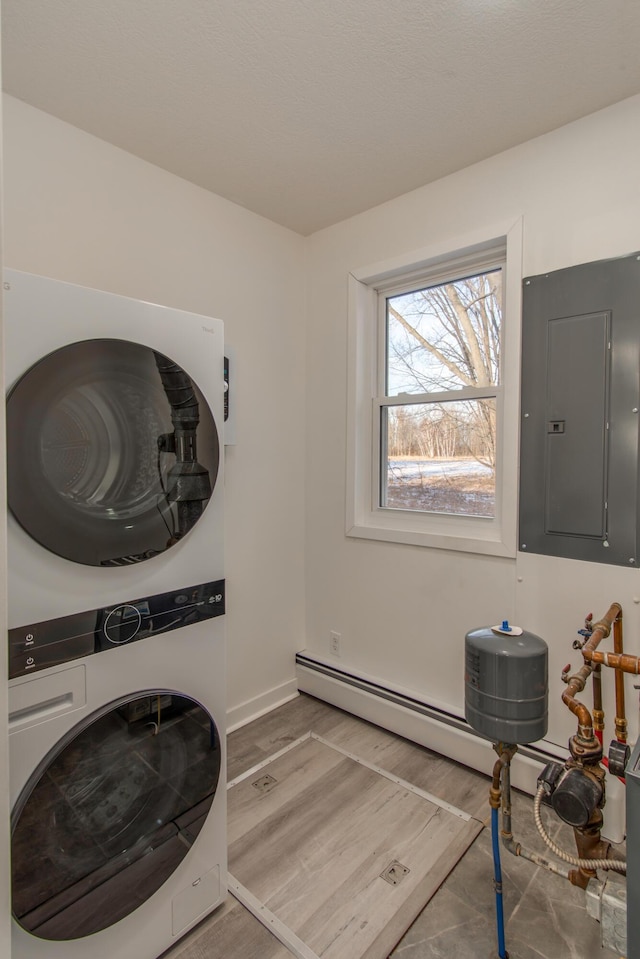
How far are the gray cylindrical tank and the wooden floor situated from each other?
0.64m

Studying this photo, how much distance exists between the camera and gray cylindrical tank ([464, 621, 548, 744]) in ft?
4.10

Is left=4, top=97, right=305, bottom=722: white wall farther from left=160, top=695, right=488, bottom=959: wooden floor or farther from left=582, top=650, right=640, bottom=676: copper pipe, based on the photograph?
left=582, top=650, right=640, bottom=676: copper pipe

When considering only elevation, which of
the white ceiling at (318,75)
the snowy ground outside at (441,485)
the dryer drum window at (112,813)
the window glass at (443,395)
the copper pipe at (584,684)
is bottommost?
the dryer drum window at (112,813)

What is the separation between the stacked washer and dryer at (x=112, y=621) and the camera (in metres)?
0.99

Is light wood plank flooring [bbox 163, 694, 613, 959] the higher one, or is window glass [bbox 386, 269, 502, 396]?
window glass [bbox 386, 269, 502, 396]

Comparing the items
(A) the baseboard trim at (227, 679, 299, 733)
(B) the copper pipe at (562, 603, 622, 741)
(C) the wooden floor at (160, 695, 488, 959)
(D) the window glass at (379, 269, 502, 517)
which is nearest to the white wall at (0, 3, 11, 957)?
(C) the wooden floor at (160, 695, 488, 959)

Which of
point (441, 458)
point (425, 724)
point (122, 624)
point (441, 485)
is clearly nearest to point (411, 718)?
point (425, 724)

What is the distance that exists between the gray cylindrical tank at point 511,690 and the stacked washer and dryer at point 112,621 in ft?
2.33

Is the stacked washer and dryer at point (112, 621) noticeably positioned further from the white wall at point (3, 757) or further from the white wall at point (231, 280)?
the white wall at point (231, 280)

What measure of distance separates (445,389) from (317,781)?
174 cm

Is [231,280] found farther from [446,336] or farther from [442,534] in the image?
[442,534]

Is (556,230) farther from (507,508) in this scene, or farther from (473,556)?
(473,556)

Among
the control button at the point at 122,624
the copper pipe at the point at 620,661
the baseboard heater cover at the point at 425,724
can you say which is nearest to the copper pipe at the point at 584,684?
the copper pipe at the point at 620,661

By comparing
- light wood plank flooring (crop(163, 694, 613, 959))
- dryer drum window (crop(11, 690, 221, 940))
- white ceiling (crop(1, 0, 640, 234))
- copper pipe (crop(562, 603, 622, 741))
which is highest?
white ceiling (crop(1, 0, 640, 234))
